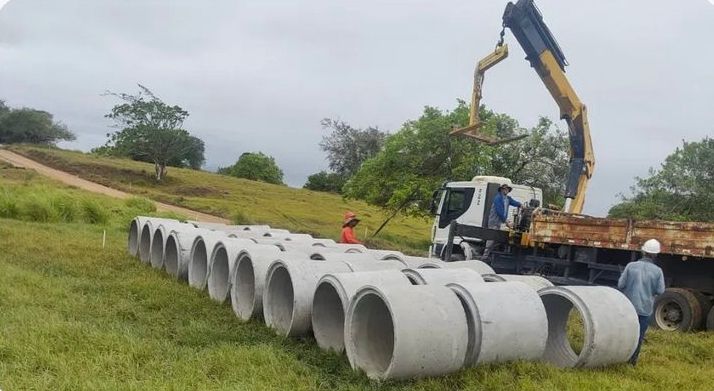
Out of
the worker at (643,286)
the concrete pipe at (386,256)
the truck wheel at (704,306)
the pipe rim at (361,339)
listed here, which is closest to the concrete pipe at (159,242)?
the concrete pipe at (386,256)

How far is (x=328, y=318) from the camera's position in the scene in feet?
21.4

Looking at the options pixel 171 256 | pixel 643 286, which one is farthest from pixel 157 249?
pixel 643 286

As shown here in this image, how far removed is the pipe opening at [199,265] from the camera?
9625 mm

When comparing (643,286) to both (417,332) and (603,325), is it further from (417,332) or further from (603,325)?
(417,332)

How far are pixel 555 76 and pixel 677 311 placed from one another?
6.14 m

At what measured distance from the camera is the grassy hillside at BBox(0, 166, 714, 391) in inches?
190

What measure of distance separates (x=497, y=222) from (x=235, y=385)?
821cm

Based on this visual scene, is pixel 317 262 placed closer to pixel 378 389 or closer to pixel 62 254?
pixel 378 389

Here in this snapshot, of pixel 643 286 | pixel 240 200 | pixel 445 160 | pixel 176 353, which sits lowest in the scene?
pixel 176 353

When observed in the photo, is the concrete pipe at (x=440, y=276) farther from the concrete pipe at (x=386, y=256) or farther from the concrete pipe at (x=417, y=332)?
the concrete pipe at (x=386, y=256)

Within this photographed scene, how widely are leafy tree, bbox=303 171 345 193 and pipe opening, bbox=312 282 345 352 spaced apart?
173 feet

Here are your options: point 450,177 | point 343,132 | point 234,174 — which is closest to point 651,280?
point 450,177

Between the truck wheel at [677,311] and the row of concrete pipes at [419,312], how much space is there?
289cm

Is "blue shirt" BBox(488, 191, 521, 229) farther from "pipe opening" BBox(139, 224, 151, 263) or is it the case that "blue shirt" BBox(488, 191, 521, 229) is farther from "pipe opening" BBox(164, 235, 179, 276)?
"pipe opening" BBox(139, 224, 151, 263)
